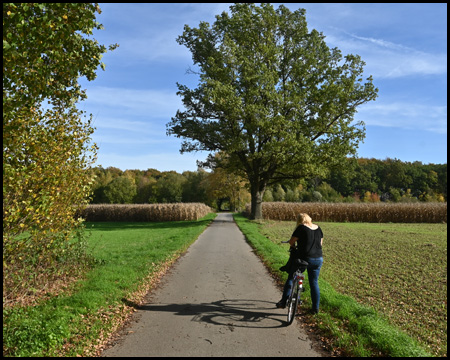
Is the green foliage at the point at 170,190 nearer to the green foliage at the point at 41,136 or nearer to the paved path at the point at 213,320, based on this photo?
the paved path at the point at 213,320

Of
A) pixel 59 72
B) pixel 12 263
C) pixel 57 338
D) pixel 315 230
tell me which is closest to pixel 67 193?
pixel 12 263

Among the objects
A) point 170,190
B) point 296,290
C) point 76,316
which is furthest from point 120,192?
point 296,290

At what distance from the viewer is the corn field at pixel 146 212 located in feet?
136

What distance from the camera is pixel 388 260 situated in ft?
43.9

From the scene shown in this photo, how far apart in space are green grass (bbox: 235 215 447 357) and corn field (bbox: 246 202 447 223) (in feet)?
72.8

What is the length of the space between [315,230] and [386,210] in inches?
1419

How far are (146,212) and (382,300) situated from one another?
39.5 meters

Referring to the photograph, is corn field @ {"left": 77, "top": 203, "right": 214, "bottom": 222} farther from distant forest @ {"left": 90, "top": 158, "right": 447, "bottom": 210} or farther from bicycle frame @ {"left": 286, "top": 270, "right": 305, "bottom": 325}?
bicycle frame @ {"left": 286, "top": 270, "right": 305, "bottom": 325}

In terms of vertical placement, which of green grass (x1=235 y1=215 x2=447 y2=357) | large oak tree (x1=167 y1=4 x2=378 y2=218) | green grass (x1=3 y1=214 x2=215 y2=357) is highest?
large oak tree (x1=167 y1=4 x2=378 y2=218)

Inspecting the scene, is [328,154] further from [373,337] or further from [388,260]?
[373,337]

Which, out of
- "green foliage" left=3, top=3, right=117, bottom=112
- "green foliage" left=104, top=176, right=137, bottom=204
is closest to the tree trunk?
"green foliage" left=3, top=3, right=117, bottom=112

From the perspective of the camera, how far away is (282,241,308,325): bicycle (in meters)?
6.14

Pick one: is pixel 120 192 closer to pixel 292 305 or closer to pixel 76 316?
pixel 76 316

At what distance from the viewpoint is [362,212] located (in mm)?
39125
